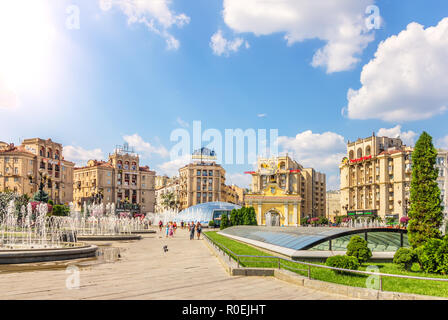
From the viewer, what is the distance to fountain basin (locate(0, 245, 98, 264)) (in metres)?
14.8

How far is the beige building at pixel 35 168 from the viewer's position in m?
89.8

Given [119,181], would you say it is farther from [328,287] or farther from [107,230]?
[328,287]

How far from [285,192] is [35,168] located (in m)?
60.6

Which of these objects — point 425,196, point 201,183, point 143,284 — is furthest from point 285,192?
point 143,284

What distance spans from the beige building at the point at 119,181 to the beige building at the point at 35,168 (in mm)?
10127

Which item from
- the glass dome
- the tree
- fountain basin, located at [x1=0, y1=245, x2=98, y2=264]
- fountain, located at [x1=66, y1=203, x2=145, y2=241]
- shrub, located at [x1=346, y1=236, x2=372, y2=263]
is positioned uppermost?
the tree

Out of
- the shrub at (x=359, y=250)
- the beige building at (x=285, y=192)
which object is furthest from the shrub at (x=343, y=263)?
the beige building at (x=285, y=192)

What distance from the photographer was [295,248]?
61.1 ft

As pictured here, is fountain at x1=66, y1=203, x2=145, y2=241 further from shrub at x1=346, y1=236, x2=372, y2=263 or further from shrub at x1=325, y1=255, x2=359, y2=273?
shrub at x1=325, y1=255, x2=359, y2=273

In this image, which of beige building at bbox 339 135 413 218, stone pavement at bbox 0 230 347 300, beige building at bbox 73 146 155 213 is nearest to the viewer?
stone pavement at bbox 0 230 347 300

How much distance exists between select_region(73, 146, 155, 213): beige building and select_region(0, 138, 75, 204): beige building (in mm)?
10127

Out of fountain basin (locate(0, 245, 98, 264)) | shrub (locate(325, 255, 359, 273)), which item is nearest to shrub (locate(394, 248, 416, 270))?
shrub (locate(325, 255, 359, 273))
